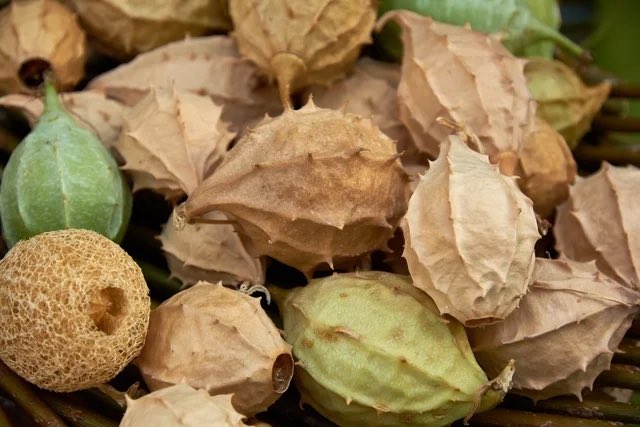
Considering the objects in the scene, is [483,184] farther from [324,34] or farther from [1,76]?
[1,76]

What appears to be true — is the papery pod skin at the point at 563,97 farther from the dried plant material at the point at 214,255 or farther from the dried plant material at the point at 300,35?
the dried plant material at the point at 214,255

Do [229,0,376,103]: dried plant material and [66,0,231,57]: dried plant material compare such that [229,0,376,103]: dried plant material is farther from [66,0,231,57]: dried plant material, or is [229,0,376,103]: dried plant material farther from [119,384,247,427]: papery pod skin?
[119,384,247,427]: papery pod skin

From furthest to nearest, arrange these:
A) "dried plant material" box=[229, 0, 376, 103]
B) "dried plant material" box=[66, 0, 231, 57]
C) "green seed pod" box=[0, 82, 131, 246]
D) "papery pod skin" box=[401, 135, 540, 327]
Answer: "dried plant material" box=[66, 0, 231, 57]
"dried plant material" box=[229, 0, 376, 103]
"green seed pod" box=[0, 82, 131, 246]
"papery pod skin" box=[401, 135, 540, 327]

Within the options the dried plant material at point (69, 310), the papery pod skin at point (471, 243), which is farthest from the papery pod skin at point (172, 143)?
the papery pod skin at point (471, 243)

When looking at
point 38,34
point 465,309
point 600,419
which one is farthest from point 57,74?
point 600,419

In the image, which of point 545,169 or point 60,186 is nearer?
point 60,186

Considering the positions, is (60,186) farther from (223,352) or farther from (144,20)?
(144,20)

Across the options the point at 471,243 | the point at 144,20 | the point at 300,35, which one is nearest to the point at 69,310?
the point at 471,243

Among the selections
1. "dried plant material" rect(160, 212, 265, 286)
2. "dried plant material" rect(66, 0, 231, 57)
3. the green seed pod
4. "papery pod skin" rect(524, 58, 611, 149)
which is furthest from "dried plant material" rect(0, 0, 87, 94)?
"papery pod skin" rect(524, 58, 611, 149)
